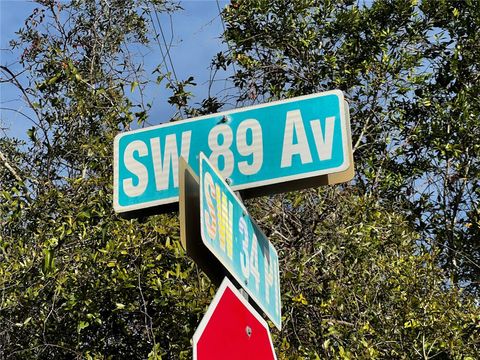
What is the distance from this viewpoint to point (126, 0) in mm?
8805

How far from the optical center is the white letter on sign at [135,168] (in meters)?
2.61

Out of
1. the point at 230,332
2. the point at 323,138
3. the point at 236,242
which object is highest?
the point at 323,138

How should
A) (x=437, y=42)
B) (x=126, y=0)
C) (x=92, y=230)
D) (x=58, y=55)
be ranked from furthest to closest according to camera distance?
(x=437, y=42) < (x=126, y=0) < (x=58, y=55) < (x=92, y=230)

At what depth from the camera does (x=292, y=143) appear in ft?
8.72

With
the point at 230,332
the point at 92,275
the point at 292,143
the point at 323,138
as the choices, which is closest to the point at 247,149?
the point at 292,143

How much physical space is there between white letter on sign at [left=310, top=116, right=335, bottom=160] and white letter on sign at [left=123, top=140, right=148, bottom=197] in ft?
1.86

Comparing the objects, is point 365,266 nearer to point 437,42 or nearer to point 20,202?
point 20,202

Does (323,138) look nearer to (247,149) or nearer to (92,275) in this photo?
(247,149)

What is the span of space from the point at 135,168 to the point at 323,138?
63 cm

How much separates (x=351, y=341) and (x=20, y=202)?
109 inches

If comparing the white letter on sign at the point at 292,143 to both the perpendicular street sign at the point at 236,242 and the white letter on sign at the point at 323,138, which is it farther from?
the perpendicular street sign at the point at 236,242

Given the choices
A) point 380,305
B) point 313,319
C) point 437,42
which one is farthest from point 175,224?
point 437,42

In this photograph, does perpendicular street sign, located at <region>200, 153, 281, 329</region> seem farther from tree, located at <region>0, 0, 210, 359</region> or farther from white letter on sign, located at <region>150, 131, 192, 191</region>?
tree, located at <region>0, 0, 210, 359</region>

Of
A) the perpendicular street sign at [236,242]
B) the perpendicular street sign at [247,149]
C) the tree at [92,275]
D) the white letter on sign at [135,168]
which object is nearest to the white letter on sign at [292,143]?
the perpendicular street sign at [247,149]
